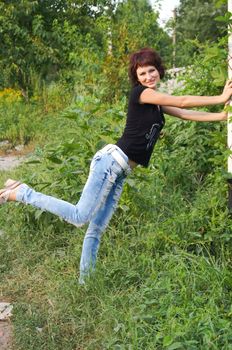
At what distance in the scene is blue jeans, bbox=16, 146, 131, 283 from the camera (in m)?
3.43

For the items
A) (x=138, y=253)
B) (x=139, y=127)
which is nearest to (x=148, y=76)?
(x=139, y=127)

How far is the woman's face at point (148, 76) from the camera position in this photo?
3.48m

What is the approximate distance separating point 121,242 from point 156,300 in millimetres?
976

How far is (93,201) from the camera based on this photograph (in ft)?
11.3

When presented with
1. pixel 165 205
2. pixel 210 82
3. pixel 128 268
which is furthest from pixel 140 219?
pixel 210 82

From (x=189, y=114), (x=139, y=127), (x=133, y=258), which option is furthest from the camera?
(x=133, y=258)

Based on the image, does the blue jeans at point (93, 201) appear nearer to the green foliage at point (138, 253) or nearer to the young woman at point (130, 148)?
the young woman at point (130, 148)

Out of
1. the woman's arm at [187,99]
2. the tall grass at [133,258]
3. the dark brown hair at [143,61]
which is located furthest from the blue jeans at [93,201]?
the dark brown hair at [143,61]

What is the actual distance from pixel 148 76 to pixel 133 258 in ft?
4.26

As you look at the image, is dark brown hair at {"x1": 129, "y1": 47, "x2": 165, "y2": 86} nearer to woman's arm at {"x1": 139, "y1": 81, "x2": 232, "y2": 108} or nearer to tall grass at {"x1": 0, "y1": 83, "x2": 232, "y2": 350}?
woman's arm at {"x1": 139, "y1": 81, "x2": 232, "y2": 108}

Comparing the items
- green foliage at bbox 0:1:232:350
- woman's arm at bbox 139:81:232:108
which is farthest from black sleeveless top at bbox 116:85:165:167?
green foliage at bbox 0:1:232:350

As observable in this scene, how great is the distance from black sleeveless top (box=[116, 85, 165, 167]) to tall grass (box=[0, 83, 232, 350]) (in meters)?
0.61

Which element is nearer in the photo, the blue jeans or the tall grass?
the tall grass

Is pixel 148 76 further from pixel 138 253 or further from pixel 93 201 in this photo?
pixel 138 253
